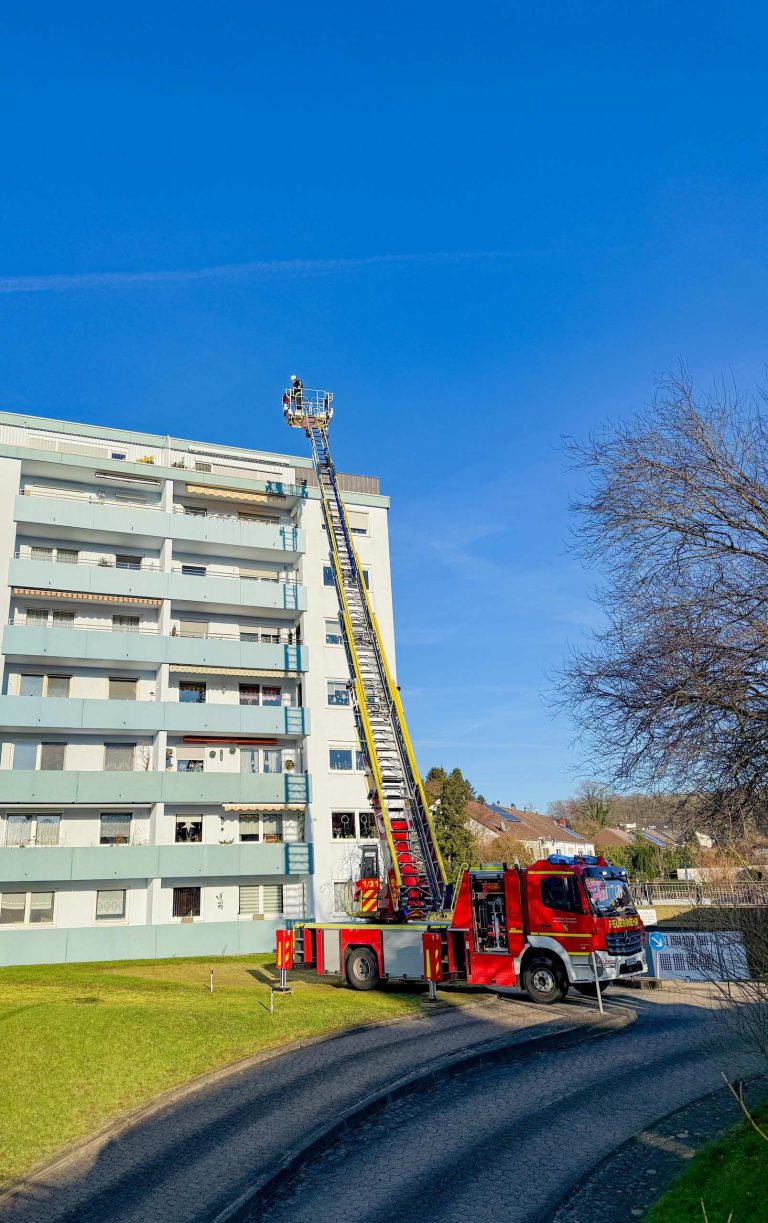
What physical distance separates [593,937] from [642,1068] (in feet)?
15.6

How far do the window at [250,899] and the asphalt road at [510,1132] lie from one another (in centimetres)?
1949

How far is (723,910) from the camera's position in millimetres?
8641

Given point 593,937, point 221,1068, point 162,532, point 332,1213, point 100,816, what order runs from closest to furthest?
point 332,1213, point 221,1068, point 593,937, point 100,816, point 162,532

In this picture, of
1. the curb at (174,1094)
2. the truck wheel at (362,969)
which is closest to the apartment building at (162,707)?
the truck wheel at (362,969)

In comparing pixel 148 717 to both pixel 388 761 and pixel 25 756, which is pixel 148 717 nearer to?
pixel 25 756

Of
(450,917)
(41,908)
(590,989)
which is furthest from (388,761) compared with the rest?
(41,908)

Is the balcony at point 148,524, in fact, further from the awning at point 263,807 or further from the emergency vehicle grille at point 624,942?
the emergency vehicle grille at point 624,942

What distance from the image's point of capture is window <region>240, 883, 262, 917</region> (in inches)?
1238

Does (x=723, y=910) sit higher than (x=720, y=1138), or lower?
higher

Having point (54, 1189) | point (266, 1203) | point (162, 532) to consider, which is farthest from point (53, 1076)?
point (162, 532)

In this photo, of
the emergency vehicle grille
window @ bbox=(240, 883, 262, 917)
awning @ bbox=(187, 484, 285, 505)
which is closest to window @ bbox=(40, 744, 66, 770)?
window @ bbox=(240, 883, 262, 917)

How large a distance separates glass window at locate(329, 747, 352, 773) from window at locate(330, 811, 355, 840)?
1.67m

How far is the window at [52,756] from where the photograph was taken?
101 feet

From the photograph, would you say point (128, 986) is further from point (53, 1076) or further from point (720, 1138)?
point (720, 1138)
